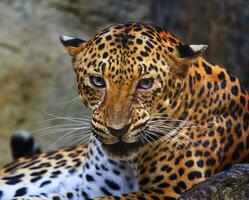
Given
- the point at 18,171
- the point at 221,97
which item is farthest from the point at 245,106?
the point at 18,171

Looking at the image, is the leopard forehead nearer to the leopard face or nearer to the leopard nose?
the leopard face

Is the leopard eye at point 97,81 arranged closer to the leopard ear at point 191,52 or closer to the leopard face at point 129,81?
the leopard face at point 129,81

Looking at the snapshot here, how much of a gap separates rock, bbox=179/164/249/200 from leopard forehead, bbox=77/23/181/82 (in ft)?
5.36

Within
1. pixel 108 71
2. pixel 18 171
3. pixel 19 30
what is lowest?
pixel 18 171

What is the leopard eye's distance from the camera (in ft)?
25.9

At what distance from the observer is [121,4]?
1344 centimetres

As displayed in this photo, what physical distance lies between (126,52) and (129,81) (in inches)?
10.5

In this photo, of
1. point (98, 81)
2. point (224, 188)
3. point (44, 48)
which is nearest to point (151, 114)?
point (98, 81)

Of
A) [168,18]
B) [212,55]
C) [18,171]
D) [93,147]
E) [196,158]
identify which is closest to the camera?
[196,158]

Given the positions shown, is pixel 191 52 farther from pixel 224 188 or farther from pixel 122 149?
pixel 224 188

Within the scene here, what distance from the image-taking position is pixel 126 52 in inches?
311

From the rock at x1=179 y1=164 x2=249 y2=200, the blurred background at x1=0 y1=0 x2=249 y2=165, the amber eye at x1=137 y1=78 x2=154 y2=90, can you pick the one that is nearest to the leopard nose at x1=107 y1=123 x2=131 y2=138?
the amber eye at x1=137 y1=78 x2=154 y2=90

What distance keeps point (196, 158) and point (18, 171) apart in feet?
7.89

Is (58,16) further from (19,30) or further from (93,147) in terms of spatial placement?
(93,147)
